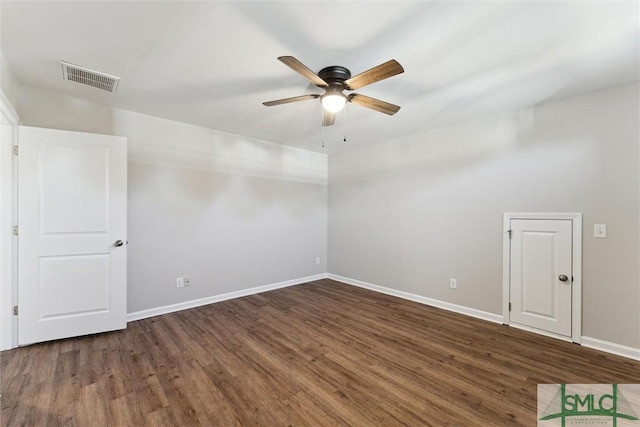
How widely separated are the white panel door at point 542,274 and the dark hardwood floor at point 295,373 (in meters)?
0.23

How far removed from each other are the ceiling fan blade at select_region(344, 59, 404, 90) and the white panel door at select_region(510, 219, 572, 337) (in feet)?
7.72

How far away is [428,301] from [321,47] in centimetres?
338

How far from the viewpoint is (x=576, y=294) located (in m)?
2.65

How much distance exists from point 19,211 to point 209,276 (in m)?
2.01

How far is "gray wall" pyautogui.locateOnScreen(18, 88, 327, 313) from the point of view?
3160mm

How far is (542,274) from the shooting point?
287cm

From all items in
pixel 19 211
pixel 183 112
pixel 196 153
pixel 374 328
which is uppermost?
pixel 183 112

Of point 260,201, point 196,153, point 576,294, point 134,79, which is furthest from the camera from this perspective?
point 260,201

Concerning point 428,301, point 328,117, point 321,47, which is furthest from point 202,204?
point 428,301

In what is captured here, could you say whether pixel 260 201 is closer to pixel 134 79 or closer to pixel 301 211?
pixel 301 211

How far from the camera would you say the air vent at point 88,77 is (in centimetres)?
225

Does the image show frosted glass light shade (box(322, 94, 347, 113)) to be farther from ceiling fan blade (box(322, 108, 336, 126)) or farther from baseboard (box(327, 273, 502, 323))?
baseboard (box(327, 273, 502, 323))

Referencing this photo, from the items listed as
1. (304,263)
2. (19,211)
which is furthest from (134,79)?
(304,263)

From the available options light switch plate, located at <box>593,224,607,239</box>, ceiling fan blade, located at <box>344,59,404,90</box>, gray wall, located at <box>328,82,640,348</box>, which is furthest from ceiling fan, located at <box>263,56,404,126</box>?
light switch plate, located at <box>593,224,607,239</box>
